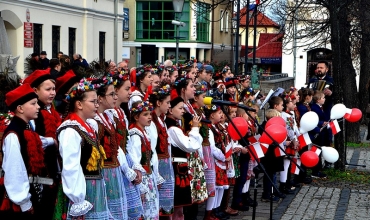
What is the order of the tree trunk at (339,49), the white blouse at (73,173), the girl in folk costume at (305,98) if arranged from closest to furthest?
the white blouse at (73,173), the girl in folk costume at (305,98), the tree trunk at (339,49)

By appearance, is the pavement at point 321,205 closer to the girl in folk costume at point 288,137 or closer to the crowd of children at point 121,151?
A: the girl in folk costume at point 288,137

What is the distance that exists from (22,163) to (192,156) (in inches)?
123

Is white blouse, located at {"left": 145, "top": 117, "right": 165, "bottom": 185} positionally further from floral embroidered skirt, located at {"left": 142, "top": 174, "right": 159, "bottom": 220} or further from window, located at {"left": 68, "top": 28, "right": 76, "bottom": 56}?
window, located at {"left": 68, "top": 28, "right": 76, "bottom": 56}

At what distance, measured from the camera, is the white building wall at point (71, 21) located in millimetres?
22562

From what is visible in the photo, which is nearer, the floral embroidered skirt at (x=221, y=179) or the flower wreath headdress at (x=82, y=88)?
the flower wreath headdress at (x=82, y=88)

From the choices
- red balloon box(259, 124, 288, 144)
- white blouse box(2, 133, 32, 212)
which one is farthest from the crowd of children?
red balloon box(259, 124, 288, 144)

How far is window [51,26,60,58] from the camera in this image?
83.9 ft

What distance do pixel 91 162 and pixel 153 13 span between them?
150 ft

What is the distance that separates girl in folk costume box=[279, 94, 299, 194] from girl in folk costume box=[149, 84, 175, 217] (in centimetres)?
355

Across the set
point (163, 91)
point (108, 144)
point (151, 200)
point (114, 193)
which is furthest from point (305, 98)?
point (114, 193)

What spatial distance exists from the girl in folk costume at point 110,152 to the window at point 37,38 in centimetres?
1772

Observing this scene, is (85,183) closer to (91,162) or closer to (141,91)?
(91,162)

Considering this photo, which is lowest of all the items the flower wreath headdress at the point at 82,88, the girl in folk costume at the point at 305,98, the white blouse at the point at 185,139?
the white blouse at the point at 185,139

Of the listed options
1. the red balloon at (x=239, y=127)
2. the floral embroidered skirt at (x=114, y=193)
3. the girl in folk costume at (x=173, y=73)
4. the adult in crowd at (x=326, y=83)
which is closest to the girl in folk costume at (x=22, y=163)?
the floral embroidered skirt at (x=114, y=193)
